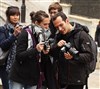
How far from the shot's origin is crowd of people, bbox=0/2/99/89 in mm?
4609

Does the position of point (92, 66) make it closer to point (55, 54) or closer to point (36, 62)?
point (55, 54)

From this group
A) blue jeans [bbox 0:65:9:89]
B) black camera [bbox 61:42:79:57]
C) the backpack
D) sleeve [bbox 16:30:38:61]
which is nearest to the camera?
black camera [bbox 61:42:79:57]

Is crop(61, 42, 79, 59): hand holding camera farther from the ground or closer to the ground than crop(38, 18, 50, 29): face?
closer to the ground

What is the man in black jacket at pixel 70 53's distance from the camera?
4.55m

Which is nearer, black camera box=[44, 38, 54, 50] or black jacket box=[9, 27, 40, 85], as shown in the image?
black camera box=[44, 38, 54, 50]

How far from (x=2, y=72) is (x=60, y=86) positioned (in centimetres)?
167

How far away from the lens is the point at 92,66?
15.4 ft

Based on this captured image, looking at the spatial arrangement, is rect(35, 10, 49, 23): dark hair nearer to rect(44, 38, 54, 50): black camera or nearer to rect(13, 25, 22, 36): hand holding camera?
rect(44, 38, 54, 50): black camera

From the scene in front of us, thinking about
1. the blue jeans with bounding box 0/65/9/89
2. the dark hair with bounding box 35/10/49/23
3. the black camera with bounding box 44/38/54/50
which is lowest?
the blue jeans with bounding box 0/65/9/89

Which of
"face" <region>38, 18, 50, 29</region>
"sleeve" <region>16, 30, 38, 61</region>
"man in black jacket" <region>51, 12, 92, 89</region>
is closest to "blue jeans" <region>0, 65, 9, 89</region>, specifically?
"sleeve" <region>16, 30, 38, 61</region>

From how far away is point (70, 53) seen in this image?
14.8ft

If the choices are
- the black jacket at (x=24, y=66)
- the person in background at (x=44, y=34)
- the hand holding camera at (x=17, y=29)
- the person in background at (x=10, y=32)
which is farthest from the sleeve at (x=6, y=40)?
the person in background at (x=44, y=34)

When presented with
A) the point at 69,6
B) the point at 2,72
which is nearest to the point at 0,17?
the point at 69,6

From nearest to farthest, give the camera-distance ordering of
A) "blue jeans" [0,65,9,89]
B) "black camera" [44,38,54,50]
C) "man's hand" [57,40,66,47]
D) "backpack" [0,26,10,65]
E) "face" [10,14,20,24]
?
"man's hand" [57,40,66,47], "black camera" [44,38,54,50], "face" [10,14,20,24], "backpack" [0,26,10,65], "blue jeans" [0,65,9,89]
